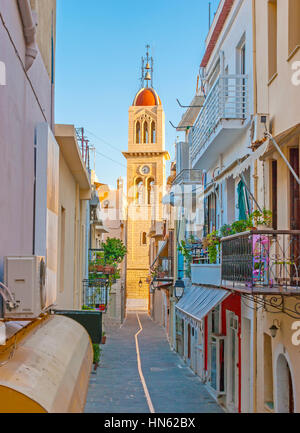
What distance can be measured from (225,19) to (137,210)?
Result: 158ft

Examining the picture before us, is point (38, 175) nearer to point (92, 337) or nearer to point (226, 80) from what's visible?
point (92, 337)

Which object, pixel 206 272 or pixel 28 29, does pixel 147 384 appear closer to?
pixel 206 272

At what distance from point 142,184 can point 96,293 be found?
45671 mm

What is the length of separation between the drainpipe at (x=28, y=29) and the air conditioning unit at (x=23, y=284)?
2604 mm

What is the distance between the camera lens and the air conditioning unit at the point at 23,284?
15.3ft

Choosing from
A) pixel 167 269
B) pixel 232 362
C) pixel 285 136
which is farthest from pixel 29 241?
pixel 167 269

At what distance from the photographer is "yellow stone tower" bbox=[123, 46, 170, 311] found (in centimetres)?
6388

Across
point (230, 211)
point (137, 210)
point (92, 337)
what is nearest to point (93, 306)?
point (230, 211)

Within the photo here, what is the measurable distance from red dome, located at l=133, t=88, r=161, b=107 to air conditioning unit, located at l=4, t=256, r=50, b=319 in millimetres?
65308

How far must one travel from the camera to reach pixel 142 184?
218ft

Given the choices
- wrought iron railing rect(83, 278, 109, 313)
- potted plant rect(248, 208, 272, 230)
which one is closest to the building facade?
potted plant rect(248, 208, 272, 230)

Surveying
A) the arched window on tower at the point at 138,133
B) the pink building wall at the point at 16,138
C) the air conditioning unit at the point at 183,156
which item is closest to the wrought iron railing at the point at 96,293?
the air conditioning unit at the point at 183,156

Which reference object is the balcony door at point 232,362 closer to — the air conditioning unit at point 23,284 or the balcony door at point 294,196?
the balcony door at point 294,196

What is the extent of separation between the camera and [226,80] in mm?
13906
